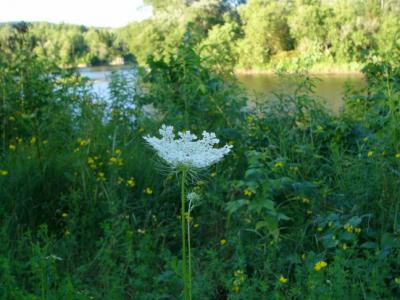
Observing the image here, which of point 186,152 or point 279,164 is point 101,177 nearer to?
point 279,164

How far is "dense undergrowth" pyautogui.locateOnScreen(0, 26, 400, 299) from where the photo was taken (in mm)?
2223

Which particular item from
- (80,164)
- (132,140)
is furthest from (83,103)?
(80,164)

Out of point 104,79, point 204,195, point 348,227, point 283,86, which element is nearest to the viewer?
point 348,227

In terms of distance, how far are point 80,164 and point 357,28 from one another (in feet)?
96.9

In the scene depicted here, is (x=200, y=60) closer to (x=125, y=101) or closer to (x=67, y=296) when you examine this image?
(x=125, y=101)

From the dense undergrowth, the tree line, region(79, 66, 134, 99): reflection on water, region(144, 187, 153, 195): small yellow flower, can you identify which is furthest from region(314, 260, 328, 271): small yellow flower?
the tree line

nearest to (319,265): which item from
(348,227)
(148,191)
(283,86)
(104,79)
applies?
(348,227)

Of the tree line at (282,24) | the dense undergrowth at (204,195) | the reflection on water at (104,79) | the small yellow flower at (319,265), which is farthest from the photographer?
the tree line at (282,24)

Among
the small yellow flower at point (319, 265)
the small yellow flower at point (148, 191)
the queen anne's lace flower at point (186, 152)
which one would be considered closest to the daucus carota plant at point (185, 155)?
the queen anne's lace flower at point (186, 152)

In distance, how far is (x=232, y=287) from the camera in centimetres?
212

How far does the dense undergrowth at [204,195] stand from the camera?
2223 millimetres

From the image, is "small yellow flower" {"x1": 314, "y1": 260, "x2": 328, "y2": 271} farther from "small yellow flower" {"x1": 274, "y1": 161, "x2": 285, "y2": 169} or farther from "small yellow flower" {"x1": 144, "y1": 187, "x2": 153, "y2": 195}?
"small yellow flower" {"x1": 144, "y1": 187, "x2": 153, "y2": 195}

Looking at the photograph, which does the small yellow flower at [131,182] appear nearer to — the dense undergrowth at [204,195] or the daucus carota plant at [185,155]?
the dense undergrowth at [204,195]

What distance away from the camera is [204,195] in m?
3.17
